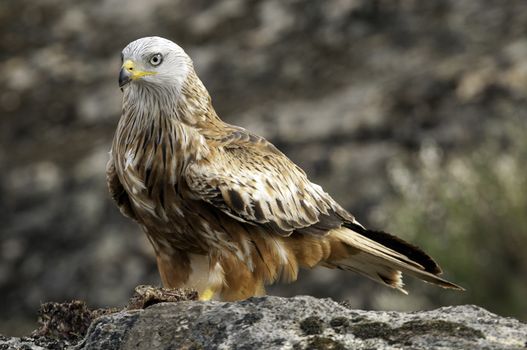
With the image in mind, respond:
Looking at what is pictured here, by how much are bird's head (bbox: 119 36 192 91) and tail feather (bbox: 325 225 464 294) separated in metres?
1.36

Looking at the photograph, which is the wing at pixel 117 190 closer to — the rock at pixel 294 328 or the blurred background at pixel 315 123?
the rock at pixel 294 328

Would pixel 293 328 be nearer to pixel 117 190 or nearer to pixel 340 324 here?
pixel 340 324

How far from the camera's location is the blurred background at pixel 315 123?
1129cm

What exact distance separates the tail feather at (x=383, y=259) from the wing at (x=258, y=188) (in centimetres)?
14

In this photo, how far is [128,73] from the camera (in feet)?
20.7

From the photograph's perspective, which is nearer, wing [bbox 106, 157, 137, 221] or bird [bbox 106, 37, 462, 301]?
bird [bbox 106, 37, 462, 301]

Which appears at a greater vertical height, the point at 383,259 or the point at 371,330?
the point at 383,259

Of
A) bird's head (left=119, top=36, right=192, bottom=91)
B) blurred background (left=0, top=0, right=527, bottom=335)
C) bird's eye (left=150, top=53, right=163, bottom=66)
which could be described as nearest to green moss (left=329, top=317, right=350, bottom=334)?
bird's head (left=119, top=36, right=192, bottom=91)

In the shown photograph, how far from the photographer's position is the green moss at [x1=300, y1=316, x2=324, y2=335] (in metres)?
4.40

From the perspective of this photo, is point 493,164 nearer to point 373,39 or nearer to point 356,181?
point 356,181

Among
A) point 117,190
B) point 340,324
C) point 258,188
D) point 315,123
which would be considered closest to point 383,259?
point 258,188

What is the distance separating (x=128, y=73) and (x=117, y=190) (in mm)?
741

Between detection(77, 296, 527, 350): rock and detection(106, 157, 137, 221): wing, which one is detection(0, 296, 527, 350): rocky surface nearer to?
detection(77, 296, 527, 350): rock

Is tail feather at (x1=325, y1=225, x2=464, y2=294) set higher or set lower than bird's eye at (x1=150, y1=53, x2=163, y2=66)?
lower
